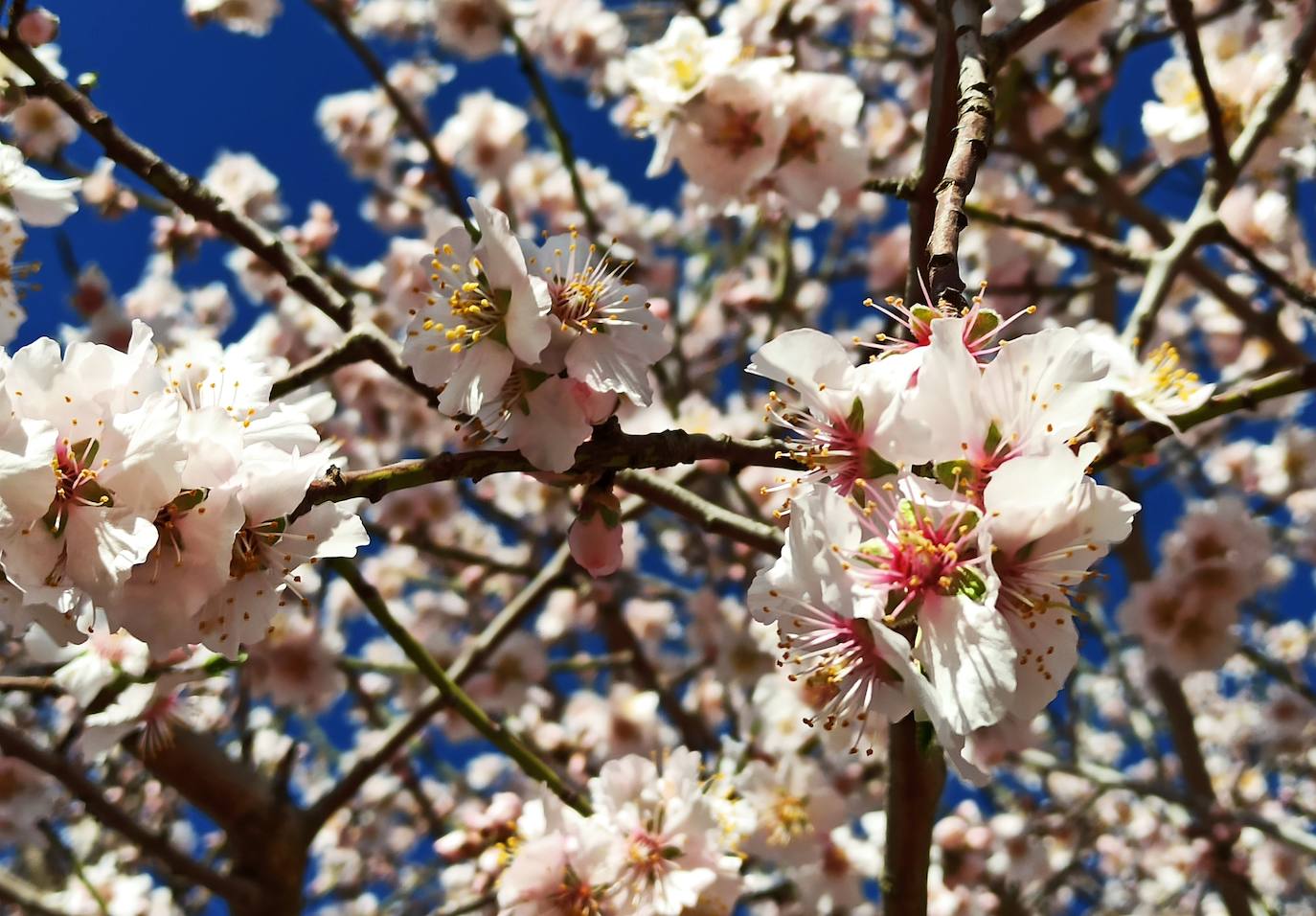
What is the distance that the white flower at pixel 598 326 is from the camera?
1288 millimetres

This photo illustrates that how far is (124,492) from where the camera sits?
1045 millimetres

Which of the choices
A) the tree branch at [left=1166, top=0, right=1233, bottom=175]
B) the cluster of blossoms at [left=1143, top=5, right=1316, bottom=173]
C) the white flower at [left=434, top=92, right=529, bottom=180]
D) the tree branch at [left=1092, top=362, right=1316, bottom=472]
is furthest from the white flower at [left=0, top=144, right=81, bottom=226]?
the white flower at [left=434, top=92, right=529, bottom=180]

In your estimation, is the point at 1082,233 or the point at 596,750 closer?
the point at 1082,233

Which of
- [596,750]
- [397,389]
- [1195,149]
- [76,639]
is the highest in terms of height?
[397,389]

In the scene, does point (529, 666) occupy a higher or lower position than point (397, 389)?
lower

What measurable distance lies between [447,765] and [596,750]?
724mm

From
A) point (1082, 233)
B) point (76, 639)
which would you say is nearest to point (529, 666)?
point (1082, 233)

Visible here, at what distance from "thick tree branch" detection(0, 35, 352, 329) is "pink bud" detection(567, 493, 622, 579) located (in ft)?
1.98

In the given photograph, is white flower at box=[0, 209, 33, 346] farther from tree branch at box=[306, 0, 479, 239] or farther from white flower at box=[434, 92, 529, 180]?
white flower at box=[434, 92, 529, 180]

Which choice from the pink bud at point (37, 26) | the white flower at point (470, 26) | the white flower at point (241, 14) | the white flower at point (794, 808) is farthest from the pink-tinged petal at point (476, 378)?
the white flower at point (241, 14)

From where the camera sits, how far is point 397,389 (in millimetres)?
4477

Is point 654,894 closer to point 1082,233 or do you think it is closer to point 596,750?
point 1082,233

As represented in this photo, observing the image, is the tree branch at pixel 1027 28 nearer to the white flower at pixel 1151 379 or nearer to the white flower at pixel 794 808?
the white flower at pixel 1151 379

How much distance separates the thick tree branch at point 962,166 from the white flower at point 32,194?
143 cm
